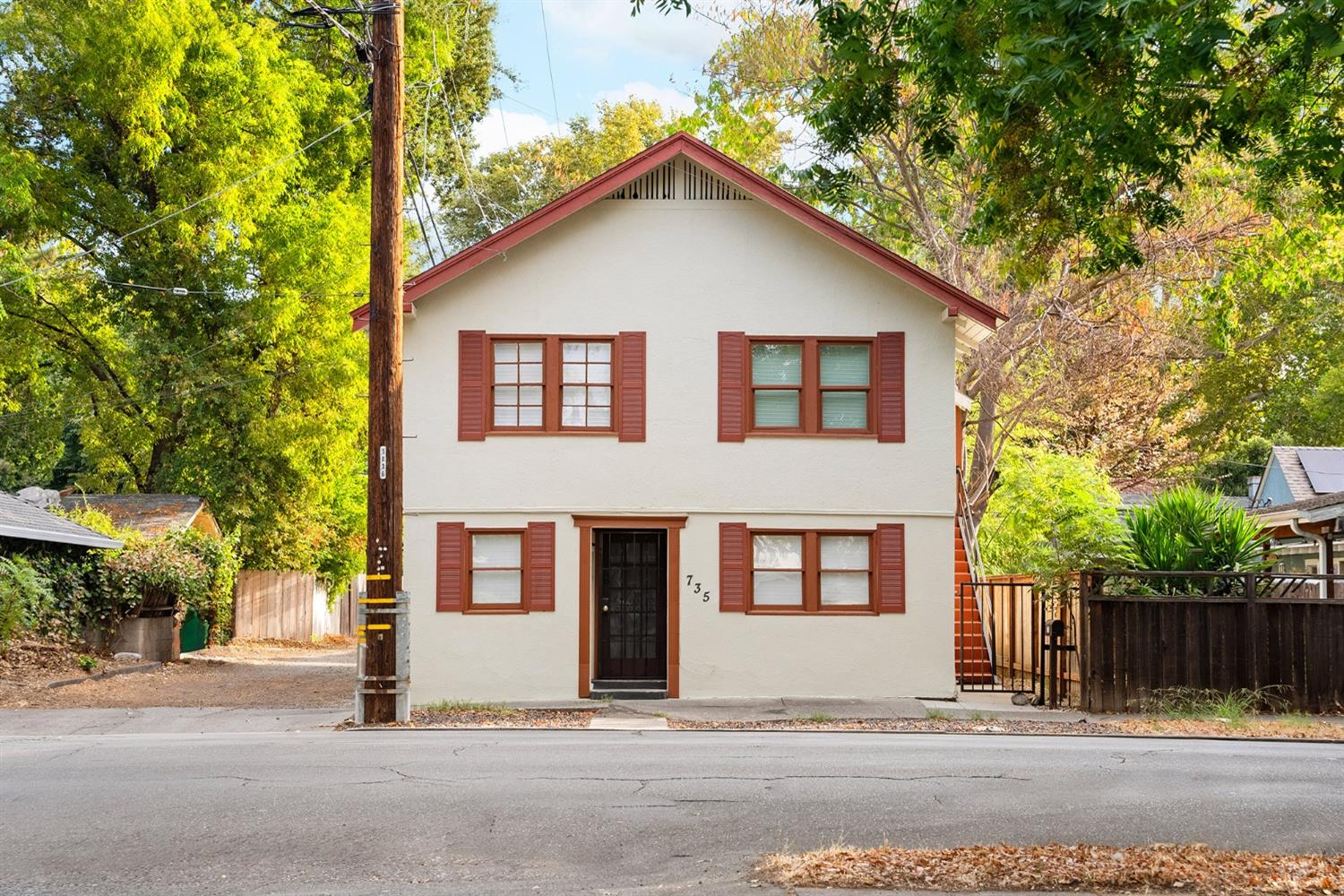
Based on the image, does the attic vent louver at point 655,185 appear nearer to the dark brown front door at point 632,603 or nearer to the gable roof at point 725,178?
the gable roof at point 725,178

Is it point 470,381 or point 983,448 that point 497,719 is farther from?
point 983,448

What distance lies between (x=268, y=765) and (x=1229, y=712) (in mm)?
12398

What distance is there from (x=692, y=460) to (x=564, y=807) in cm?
1165

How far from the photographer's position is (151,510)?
32531 mm

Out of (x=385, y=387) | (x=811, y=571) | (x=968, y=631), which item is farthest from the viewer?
(x=968, y=631)

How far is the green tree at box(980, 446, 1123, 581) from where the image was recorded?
22.3 m

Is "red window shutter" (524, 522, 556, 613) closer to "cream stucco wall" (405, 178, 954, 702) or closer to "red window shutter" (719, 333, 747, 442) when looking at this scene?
"cream stucco wall" (405, 178, 954, 702)

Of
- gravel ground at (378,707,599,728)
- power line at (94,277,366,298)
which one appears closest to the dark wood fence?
gravel ground at (378,707,599,728)

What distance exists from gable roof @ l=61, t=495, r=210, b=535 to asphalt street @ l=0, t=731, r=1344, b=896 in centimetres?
1743

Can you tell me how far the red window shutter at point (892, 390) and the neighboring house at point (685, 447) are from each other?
4 centimetres

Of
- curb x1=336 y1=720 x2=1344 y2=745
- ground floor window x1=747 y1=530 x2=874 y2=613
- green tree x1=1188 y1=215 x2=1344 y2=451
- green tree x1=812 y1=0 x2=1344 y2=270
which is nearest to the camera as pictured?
green tree x1=812 y1=0 x2=1344 y2=270

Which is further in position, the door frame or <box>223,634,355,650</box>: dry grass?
<box>223,634,355,650</box>: dry grass

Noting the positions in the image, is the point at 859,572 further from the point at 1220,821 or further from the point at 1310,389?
the point at 1310,389

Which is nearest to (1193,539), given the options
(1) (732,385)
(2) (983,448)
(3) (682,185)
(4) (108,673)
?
(1) (732,385)
